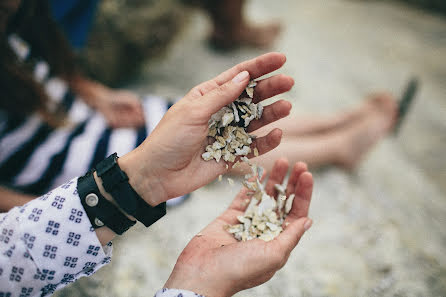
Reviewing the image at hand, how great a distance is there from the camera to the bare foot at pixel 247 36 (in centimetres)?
258

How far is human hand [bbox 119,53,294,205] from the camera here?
0.70m

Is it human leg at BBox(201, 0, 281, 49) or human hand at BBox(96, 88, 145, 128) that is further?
human leg at BBox(201, 0, 281, 49)

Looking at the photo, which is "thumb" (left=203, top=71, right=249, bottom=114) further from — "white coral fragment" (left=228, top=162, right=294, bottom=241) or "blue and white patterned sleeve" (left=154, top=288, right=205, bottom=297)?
"blue and white patterned sleeve" (left=154, top=288, right=205, bottom=297)

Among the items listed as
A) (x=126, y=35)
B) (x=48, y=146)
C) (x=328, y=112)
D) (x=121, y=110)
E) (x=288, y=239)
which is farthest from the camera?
(x=328, y=112)

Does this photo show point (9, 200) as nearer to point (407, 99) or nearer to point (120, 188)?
point (120, 188)

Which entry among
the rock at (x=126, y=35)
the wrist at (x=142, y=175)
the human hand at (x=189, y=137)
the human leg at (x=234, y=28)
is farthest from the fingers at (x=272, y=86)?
the human leg at (x=234, y=28)

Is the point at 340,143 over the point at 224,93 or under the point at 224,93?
under

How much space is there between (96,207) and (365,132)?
147cm

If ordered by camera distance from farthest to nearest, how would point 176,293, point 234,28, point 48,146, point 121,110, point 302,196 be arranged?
1. point 234,28
2. point 121,110
3. point 48,146
4. point 302,196
5. point 176,293

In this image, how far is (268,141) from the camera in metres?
0.85

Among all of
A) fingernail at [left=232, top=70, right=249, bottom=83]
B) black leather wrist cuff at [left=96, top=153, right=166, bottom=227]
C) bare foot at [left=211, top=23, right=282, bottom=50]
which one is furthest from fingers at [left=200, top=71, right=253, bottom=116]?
bare foot at [left=211, top=23, right=282, bottom=50]

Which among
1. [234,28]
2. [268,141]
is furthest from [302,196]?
[234,28]

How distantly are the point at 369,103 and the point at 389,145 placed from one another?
0.32 metres

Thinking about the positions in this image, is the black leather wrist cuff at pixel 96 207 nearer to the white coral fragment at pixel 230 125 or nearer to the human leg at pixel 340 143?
the white coral fragment at pixel 230 125
